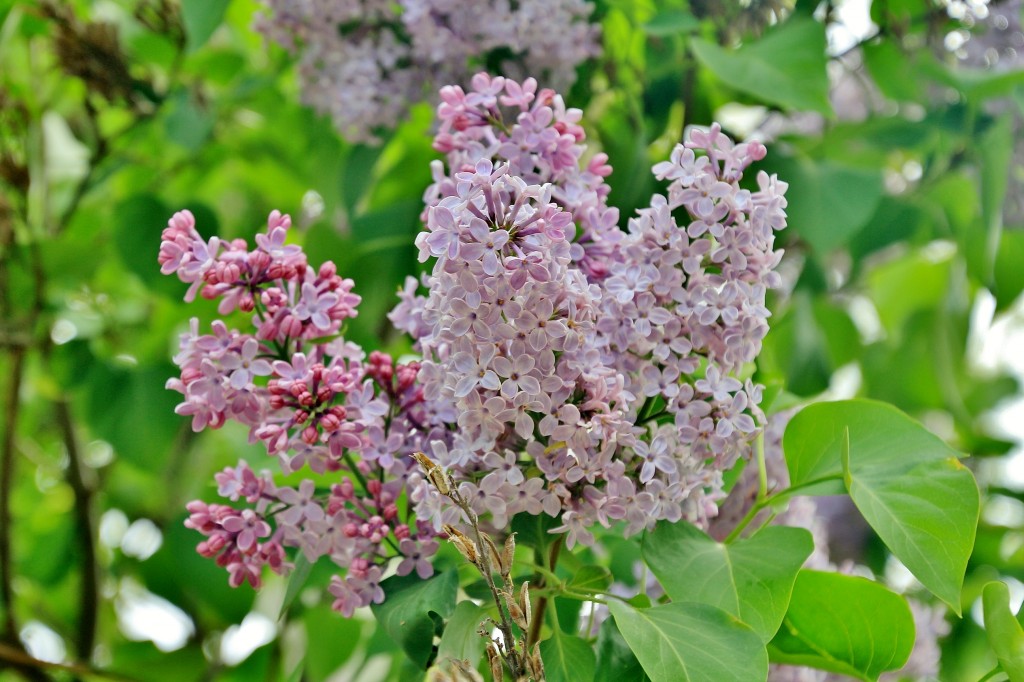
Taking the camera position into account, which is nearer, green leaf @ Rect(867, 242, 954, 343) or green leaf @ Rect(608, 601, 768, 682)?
green leaf @ Rect(608, 601, 768, 682)

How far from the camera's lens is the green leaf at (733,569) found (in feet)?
1.48

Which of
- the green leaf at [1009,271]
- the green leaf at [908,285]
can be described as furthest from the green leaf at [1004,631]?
the green leaf at [908,285]

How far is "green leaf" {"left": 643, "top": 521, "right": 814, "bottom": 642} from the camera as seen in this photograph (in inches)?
17.7

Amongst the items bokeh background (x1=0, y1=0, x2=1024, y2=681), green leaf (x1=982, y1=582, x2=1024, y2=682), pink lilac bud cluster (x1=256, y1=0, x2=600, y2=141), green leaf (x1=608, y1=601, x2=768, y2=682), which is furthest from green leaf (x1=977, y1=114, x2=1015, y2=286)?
green leaf (x1=608, y1=601, x2=768, y2=682)

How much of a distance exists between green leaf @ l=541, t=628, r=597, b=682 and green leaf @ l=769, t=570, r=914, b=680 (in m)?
0.11

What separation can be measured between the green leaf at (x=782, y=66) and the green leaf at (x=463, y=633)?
37cm

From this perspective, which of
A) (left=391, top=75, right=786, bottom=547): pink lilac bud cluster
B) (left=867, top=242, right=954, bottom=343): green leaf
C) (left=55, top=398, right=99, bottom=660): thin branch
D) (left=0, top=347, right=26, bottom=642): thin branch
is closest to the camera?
(left=391, top=75, right=786, bottom=547): pink lilac bud cluster

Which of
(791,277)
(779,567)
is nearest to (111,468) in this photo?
(791,277)

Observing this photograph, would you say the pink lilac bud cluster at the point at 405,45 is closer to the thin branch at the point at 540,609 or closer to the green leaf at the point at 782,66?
the green leaf at the point at 782,66

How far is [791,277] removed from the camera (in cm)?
98

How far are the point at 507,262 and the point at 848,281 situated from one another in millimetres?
747

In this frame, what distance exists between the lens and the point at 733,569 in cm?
47

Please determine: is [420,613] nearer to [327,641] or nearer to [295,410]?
[295,410]

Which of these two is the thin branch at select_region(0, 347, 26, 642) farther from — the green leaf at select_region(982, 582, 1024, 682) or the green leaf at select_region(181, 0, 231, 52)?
the green leaf at select_region(982, 582, 1024, 682)
